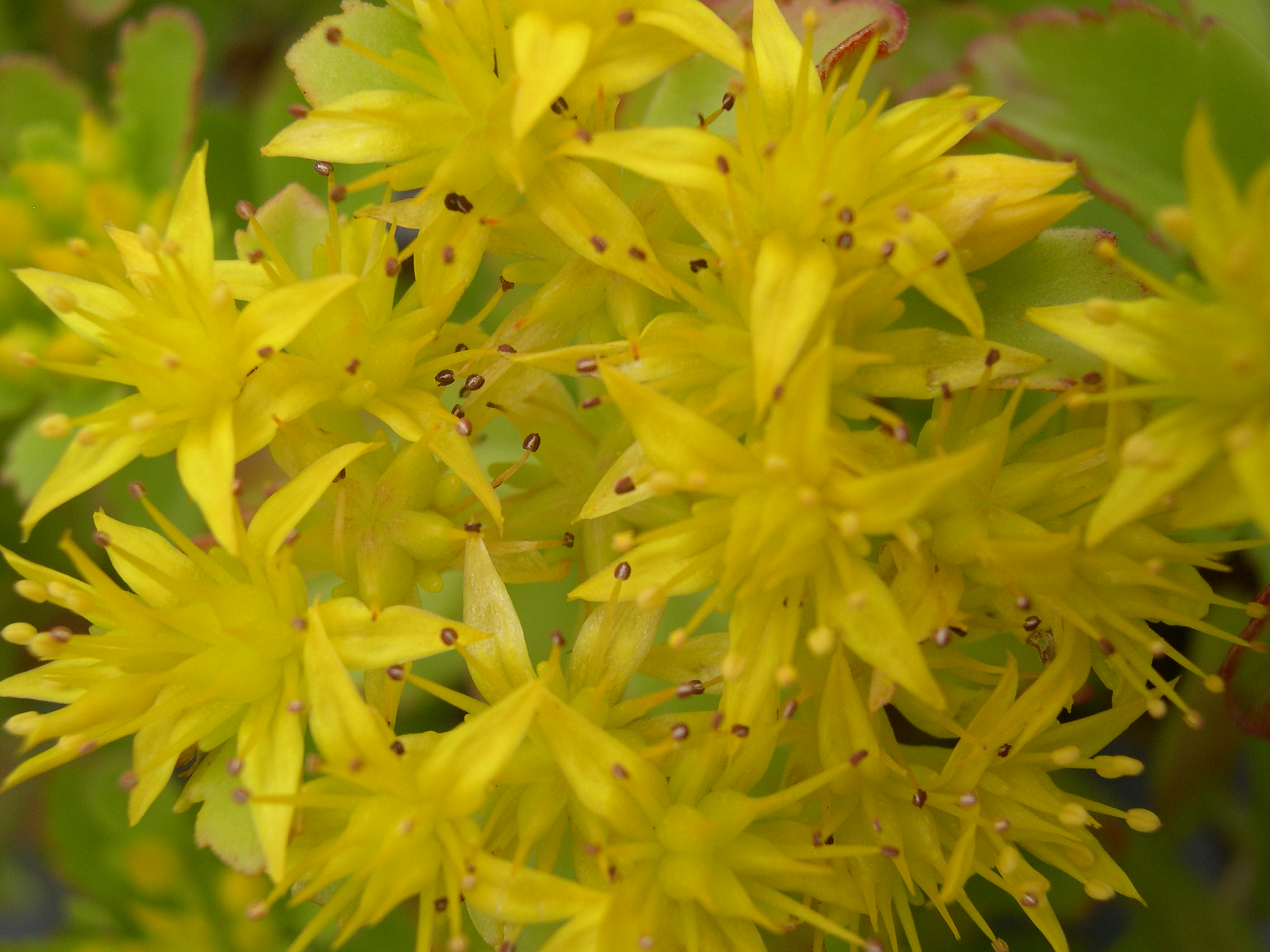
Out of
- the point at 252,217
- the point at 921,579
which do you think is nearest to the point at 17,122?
the point at 252,217

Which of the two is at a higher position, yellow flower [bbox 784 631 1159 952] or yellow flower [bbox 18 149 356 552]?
yellow flower [bbox 18 149 356 552]

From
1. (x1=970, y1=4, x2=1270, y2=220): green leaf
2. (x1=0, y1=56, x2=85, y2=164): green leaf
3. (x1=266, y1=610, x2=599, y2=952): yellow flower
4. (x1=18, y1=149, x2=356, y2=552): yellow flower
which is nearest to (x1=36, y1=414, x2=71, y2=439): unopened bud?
(x1=18, y1=149, x2=356, y2=552): yellow flower

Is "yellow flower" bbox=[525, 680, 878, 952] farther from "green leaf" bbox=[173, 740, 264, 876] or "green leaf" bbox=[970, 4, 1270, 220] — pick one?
"green leaf" bbox=[970, 4, 1270, 220]

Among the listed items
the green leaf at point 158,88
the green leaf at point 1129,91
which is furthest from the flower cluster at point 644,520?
the green leaf at point 158,88

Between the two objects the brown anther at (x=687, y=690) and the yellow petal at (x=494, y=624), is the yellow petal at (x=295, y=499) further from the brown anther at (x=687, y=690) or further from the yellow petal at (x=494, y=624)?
the brown anther at (x=687, y=690)

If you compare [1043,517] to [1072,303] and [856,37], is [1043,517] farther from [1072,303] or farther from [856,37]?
[856,37]

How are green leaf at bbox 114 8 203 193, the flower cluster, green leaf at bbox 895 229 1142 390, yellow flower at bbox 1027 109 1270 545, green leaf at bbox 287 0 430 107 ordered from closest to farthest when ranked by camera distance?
yellow flower at bbox 1027 109 1270 545, the flower cluster, green leaf at bbox 895 229 1142 390, green leaf at bbox 287 0 430 107, green leaf at bbox 114 8 203 193
